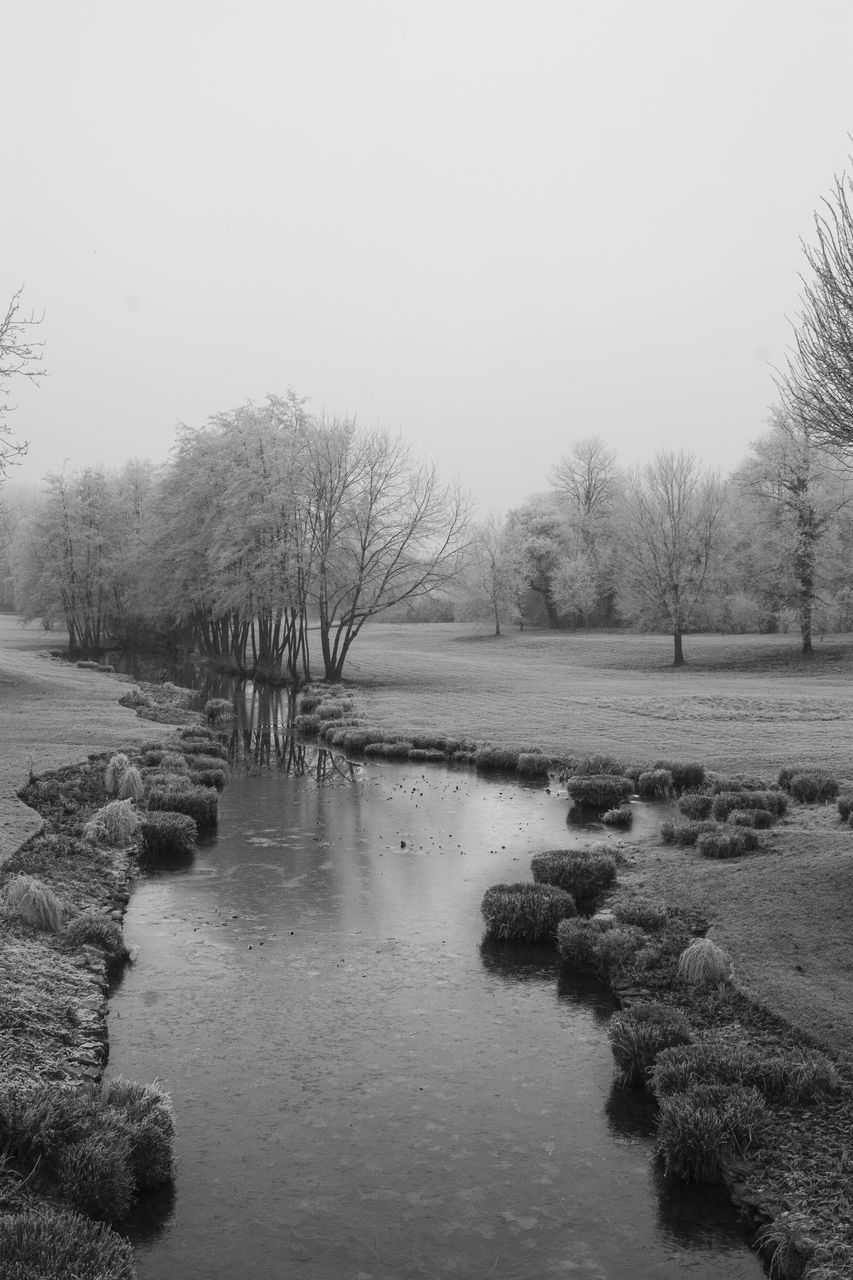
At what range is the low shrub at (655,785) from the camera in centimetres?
2556

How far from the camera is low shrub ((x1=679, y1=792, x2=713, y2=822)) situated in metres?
22.4

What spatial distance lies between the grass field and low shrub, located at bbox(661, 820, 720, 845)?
6847 millimetres

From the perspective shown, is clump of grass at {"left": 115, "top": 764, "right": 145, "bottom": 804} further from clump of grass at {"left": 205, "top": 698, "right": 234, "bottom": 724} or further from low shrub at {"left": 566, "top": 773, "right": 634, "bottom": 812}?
clump of grass at {"left": 205, "top": 698, "right": 234, "bottom": 724}

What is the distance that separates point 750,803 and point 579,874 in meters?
6.32

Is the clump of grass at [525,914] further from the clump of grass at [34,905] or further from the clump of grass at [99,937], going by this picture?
the clump of grass at [34,905]

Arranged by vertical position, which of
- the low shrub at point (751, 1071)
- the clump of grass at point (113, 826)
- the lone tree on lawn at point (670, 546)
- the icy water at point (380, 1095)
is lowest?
the icy water at point (380, 1095)

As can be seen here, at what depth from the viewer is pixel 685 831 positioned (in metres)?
20.1

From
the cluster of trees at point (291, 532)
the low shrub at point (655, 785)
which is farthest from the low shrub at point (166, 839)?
the cluster of trees at point (291, 532)

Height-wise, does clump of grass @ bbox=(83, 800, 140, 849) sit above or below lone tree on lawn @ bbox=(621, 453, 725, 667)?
below

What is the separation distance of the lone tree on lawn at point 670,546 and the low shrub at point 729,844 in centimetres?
4216

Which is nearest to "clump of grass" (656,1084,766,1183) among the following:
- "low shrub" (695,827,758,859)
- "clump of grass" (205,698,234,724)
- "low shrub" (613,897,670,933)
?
"low shrub" (613,897,670,933)

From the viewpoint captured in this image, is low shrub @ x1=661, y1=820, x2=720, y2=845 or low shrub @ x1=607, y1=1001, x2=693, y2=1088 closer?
low shrub @ x1=607, y1=1001, x2=693, y2=1088

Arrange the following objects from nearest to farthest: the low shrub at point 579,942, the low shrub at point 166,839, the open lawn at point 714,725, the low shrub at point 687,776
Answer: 1. the open lawn at point 714,725
2. the low shrub at point 579,942
3. the low shrub at point 166,839
4. the low shrub at point 687,776

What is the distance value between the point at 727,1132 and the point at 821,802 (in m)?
14.7
